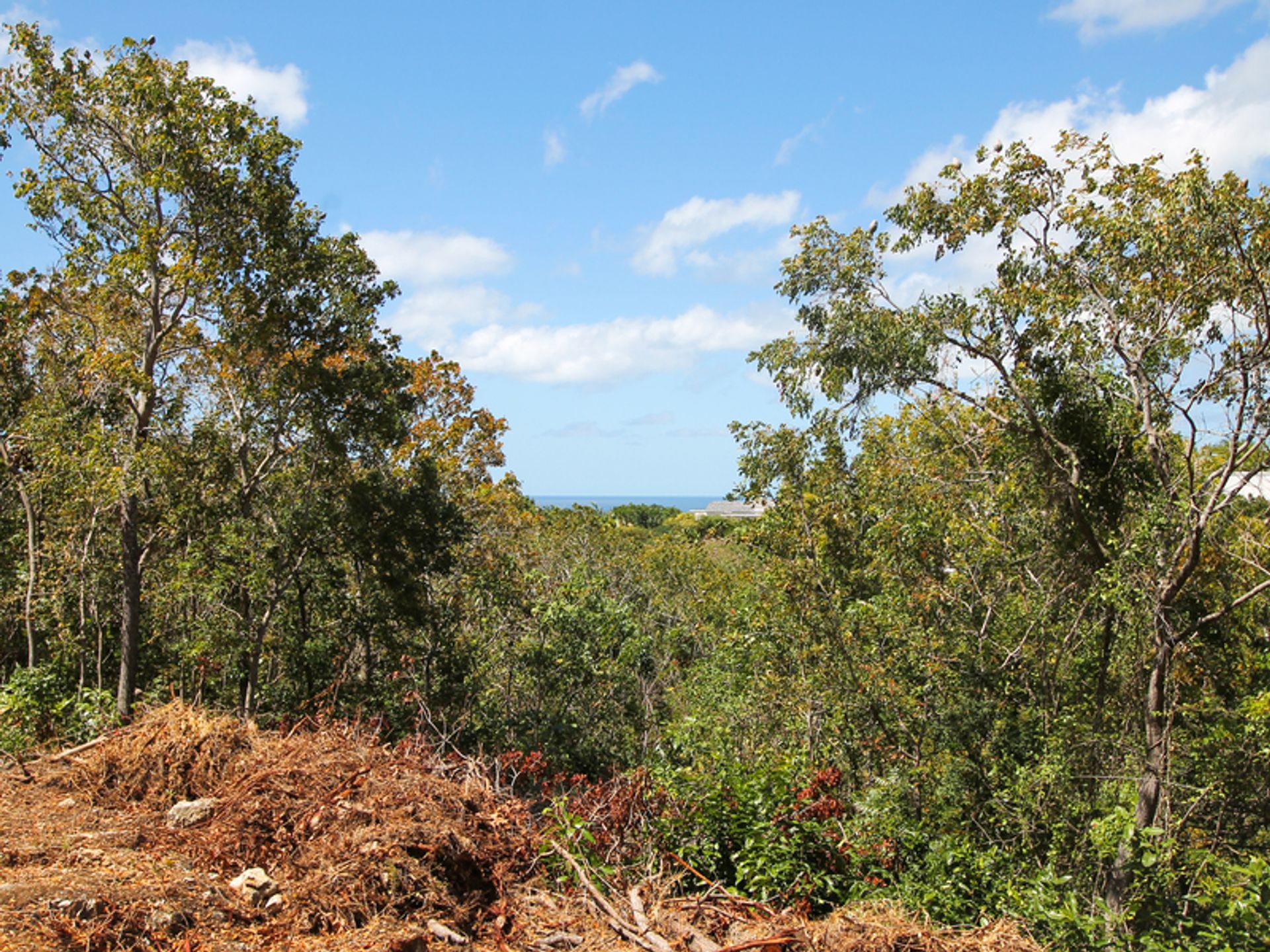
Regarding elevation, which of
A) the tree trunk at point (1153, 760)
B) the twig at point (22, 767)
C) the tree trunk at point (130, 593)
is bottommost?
the tree trunk at point (1153, 760)

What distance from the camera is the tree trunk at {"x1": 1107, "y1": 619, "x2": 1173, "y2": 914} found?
23.5 ft

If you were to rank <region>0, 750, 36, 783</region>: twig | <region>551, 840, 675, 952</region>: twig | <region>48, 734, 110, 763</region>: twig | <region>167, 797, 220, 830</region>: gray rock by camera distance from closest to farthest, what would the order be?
<region>551, 840, 675, 952</region>: twig < <region>167, 797, 220, 830</region>: gray rock < <region>0, 750, 36, 783</region>: twig < <region>48, 734, 110, 763</region>: twig

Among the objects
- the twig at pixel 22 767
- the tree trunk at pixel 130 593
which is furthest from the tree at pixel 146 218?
the twig at pixel 22 767

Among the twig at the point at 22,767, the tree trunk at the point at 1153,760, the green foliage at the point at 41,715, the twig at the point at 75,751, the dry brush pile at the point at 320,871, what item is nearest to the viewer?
the dry brush pile at the point at 320,871

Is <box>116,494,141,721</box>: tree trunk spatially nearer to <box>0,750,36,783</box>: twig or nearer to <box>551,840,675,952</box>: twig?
<box>0,750,36,783</box>: twig

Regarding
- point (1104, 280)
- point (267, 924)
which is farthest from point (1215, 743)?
point (267, 924)

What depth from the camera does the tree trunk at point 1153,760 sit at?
718cm

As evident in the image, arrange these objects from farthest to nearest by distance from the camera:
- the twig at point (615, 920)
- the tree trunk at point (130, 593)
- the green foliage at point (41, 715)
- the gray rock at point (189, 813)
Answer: the tree trunk at point (130, 593)
the green foliage at point (41, 715)
the gray rock at point (189, 813)
the twig at point (615, 920)

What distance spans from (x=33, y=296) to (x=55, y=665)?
5.12m

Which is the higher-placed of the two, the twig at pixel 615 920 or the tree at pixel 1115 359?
the tree at pixel 1115 359

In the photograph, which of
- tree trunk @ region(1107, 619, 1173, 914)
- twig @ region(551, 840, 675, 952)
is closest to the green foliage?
twig @ region(551, 840, 675, 952)

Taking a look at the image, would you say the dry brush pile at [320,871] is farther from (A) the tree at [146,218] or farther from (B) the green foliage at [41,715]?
(A) the tree at [146,218]

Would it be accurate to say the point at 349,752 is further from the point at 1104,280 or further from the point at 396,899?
the point at 1104,280

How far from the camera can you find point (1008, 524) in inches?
386
